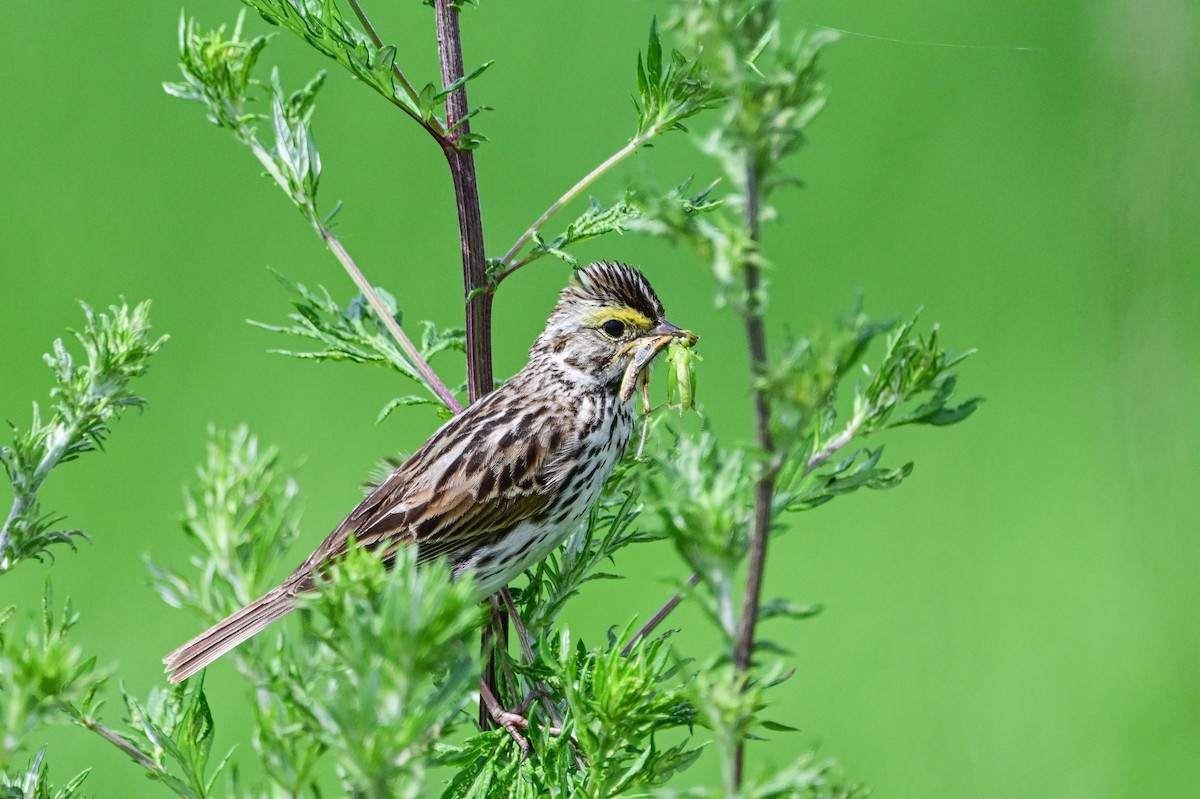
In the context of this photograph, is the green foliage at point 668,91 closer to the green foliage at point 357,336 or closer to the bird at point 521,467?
the green foliage at point 357,336

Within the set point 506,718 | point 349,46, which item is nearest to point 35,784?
point 506,718

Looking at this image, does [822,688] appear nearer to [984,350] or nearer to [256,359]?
[984,350]

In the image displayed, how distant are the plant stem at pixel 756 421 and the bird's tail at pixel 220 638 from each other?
5.07 ft

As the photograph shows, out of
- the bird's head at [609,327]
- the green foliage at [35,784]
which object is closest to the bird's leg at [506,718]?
the green foliage at [35,784]

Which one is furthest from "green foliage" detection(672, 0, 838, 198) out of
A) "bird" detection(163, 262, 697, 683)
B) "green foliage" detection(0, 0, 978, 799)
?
"bird" detection(163, 262, 697, 683)

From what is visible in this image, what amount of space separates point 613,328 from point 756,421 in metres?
2.61

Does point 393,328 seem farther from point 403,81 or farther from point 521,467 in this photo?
point 521,467

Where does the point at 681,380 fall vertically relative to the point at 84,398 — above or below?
above

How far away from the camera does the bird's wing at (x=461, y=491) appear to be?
3.59 m

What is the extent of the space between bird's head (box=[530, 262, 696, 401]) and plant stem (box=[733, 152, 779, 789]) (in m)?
2.11

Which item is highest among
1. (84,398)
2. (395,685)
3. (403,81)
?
(403,81)

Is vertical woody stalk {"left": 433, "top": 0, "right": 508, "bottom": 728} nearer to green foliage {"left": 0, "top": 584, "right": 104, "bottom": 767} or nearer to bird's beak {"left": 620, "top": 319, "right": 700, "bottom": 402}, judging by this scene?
green foliage {"left": 0, "top": 584, "right": 104, "bottom": 767}

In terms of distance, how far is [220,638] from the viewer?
2.83m

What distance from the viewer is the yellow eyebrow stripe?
378cm
